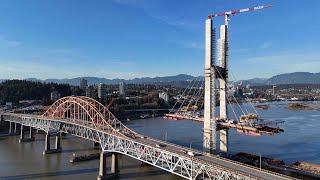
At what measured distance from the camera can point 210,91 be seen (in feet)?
101

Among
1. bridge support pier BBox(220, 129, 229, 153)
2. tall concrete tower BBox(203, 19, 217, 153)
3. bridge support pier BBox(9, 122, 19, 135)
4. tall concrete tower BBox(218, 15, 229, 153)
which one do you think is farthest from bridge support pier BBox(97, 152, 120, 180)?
bridge support pier BBox(9, 122, 19, 135)

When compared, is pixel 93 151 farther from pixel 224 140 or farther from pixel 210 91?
pixel 210 91

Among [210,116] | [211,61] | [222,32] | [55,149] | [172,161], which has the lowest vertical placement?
[55,149]

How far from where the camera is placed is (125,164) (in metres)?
38.5

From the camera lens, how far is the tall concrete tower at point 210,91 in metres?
30.9

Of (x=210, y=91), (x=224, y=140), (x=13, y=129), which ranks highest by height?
(x=210, y=91)

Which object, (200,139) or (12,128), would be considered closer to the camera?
(200,139)

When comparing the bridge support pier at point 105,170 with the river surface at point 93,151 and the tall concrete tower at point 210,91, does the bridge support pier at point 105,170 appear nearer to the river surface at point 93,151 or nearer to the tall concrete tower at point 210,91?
the river surface at point 93,151

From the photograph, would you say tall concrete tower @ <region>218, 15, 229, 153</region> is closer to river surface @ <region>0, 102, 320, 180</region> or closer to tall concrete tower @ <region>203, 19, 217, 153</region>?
tall concrete tower @ <region>203, 19, 217, 153</region>

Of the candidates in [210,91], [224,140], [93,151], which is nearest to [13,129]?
[93,151]

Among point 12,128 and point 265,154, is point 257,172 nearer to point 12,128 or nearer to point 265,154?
point 265,154

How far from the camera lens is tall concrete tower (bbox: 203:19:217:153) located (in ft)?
101

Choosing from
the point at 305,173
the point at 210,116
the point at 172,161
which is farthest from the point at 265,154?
the point at 172,161

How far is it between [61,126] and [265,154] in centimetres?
3088
